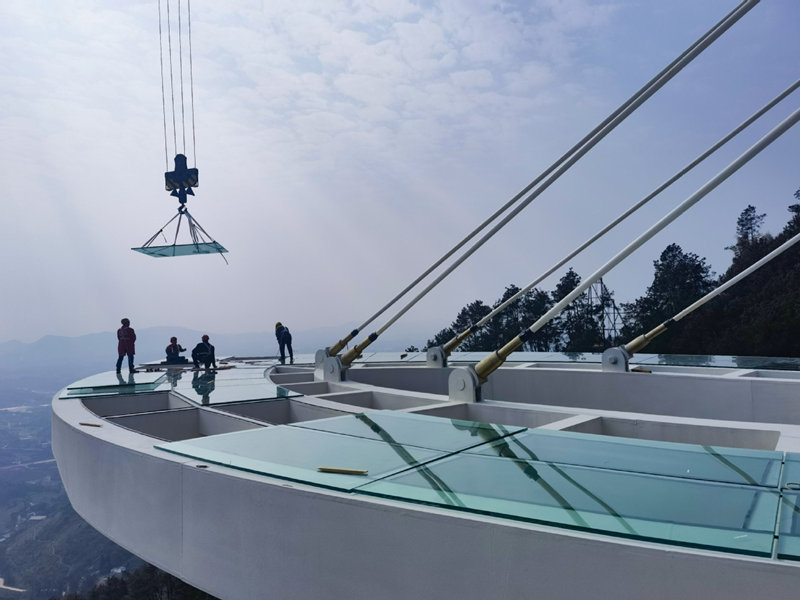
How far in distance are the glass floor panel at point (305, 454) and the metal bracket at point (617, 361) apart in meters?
9.18

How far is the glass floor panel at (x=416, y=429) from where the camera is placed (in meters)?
6.08

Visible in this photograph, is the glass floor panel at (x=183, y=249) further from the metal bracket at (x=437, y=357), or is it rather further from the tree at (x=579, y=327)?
the tree at (x=579, y=327)

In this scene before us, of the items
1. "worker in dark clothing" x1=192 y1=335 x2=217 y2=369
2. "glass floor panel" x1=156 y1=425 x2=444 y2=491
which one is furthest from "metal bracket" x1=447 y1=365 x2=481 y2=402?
"worker in dark clothing" x1=192 y1=335 x2=217 y2=369

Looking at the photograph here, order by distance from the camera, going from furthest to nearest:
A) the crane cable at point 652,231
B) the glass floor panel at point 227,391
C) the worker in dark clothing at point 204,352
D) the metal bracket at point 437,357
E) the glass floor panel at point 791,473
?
the worker in dark clothing at point 204,352
the metal bracket at point 437,357
the glass floor panel at point 227,391
the crane cable at point 652,231
the glass floor panel at point 791,473

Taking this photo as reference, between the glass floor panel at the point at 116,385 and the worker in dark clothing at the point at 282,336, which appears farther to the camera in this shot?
the worker in dark clothing at the point at 282,336

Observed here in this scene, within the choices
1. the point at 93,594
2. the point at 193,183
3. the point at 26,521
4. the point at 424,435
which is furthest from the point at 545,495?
the point at 26,521

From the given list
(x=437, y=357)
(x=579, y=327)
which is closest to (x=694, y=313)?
(x=579, y=327)

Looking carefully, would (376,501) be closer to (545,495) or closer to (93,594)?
(545,495)

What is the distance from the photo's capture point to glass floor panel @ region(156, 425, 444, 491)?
5.25m

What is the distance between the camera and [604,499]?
164 inches

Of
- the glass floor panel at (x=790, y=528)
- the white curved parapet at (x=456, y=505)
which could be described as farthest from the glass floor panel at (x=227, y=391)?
the glass floor panel at (x=790, y=528)

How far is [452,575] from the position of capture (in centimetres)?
429

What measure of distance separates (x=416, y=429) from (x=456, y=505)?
239cm

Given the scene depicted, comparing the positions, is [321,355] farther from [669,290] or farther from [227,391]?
[669,290]
